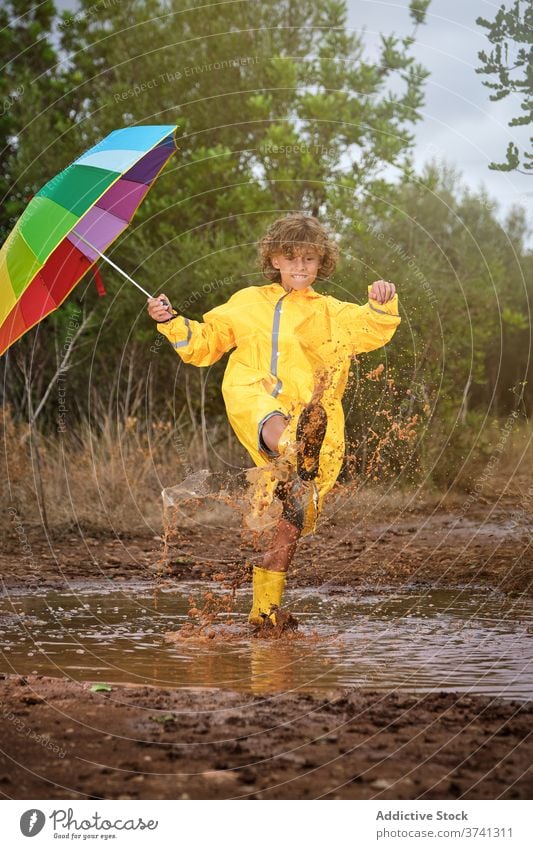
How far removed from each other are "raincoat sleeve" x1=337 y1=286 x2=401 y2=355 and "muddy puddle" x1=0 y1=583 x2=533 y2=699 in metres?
1.63

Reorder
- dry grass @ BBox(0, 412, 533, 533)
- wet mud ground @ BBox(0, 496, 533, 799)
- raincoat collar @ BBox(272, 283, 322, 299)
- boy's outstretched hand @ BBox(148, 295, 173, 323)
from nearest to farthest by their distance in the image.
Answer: wet mud ground @ BBox(0, 496, 533, 799) → boy's outstretched hand @ BBox(148, 295, 173, 323) → raincoat collar @ BBox(272, 283, 322, 299) → dry grass @ BBox(0, 412, 533, 533)

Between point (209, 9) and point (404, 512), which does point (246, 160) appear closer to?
point (209, 9)

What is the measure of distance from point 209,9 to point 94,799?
507 inches

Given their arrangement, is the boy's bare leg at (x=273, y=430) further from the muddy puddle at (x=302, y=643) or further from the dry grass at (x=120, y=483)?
the dry grass at (x=120, y=483)

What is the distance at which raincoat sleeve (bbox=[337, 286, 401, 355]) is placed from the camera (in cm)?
658

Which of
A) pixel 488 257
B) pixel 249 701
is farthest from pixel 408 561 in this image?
pixel 488 257

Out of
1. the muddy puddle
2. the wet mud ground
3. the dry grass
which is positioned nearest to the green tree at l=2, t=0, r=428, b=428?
the dry grass

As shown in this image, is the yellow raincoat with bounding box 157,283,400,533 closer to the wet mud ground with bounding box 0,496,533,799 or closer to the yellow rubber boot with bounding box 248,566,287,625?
the yellow rubber boot with bounding box 248,566,287,625

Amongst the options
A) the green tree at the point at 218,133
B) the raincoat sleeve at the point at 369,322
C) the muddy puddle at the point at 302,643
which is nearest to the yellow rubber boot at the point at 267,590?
the muddy puddle at the point at 302,643

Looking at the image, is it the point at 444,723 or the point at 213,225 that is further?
the point at 213,225

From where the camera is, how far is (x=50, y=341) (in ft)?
53.1

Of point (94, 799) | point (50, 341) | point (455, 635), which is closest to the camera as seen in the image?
point (94, 799)

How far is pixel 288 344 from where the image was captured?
6.60 m

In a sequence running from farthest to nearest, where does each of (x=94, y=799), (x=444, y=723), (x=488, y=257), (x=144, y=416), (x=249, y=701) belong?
(x=488, y=257) → (x=144, y=416) → (x=249, y=701) → (x=444, y=723) → (x=94, y=799)
